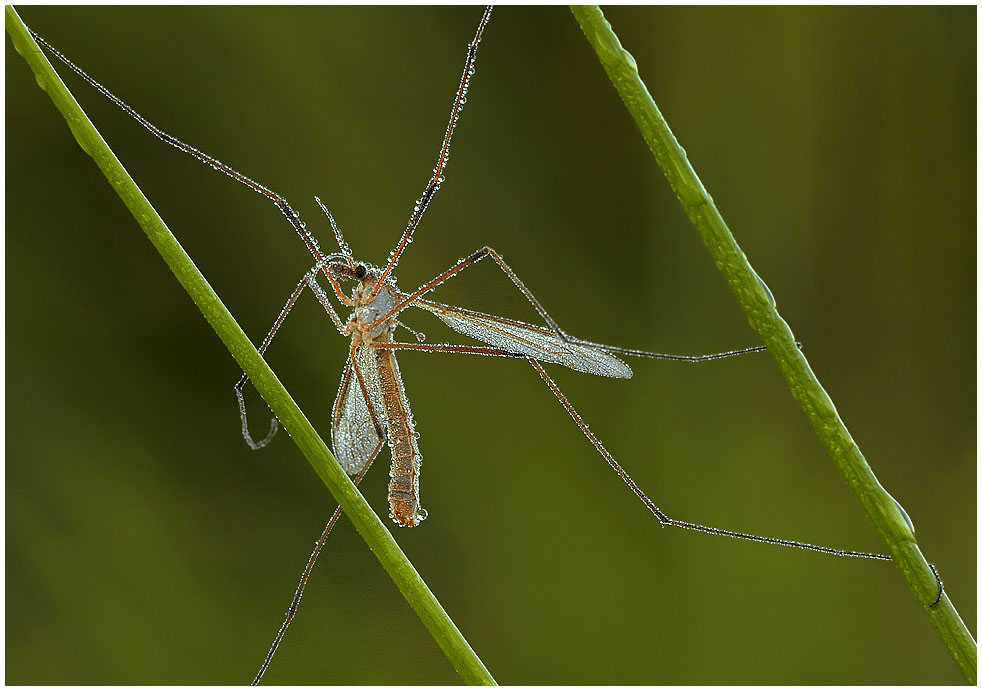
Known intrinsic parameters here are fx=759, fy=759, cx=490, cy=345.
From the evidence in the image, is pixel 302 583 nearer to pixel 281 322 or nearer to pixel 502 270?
pixel 281 322

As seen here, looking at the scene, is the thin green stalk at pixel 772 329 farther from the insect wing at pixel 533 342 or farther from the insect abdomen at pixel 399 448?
the insect abdomen at pixel 399 448

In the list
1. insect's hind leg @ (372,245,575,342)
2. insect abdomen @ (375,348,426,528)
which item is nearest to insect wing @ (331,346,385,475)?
insect abdomen @ (375,348,426,528)

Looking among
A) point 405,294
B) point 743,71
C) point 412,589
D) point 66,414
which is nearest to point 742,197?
point 743,71

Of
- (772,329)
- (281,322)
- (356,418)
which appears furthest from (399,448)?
(772,329)

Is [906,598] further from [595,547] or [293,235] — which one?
[293,235]

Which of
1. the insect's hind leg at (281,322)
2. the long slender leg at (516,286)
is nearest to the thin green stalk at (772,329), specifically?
the long slender leg at (516,286)
